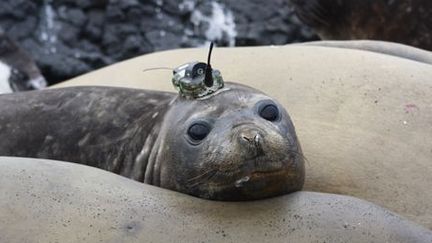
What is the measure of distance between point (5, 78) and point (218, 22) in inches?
61.9

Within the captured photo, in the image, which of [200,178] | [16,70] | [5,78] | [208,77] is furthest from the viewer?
[16,70]

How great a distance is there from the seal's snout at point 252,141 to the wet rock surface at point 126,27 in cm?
346

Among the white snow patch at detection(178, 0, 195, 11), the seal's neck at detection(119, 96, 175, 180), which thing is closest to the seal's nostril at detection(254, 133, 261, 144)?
the seal's neck at detection(119, 96, 175, 180)

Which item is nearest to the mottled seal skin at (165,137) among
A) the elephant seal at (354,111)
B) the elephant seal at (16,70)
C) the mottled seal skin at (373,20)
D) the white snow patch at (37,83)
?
the elephant seal at (354,111)

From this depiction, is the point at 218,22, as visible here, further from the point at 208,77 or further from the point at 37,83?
the point at 208,77

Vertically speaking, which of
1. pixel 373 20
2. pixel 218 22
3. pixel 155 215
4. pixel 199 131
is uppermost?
pixel 199 131

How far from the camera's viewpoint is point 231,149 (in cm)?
222

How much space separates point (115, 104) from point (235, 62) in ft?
1.80

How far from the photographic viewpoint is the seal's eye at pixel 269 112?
233cm

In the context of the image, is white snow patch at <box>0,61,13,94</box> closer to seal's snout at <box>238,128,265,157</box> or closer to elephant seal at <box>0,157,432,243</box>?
elephant seal at <box>0,157,432,243</box>

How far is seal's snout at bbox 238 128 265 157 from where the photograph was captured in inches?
86.3

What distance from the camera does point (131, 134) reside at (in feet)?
8.83

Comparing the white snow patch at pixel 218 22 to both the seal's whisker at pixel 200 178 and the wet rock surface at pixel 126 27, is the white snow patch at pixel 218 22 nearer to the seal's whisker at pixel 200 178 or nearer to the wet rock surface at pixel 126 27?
the wet rock surface at pixel 126 27

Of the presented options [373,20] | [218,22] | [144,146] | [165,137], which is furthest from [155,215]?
[218,22]
